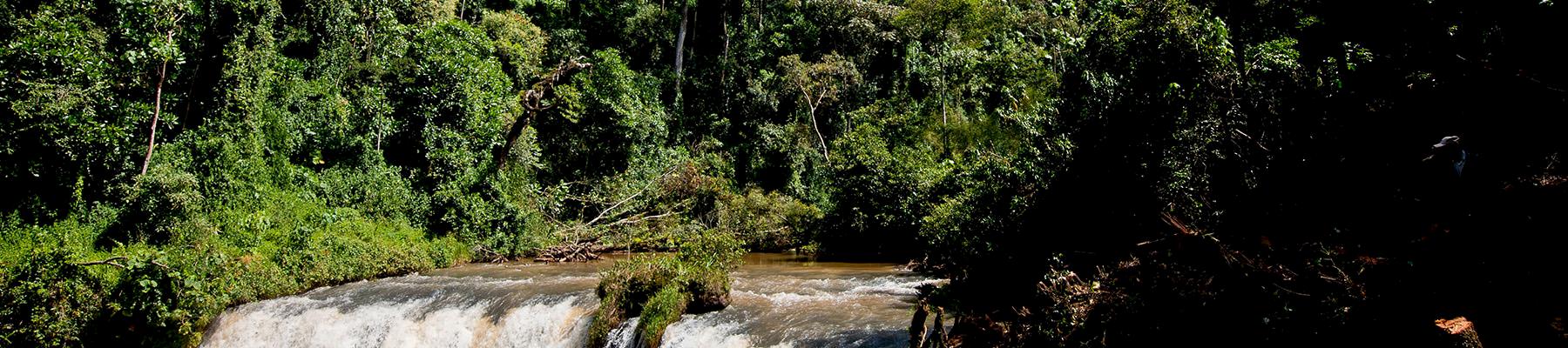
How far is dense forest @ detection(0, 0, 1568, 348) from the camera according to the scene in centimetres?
584

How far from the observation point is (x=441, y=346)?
12.2 meters

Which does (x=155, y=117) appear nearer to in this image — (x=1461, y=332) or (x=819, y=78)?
(x=819, y=78)

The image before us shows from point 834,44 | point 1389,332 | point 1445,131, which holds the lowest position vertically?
point 1389,332

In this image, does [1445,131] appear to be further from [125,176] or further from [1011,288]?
[125,176]

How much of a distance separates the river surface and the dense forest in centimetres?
75

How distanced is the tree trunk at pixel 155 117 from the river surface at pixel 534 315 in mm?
5093

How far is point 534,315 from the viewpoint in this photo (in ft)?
39.0

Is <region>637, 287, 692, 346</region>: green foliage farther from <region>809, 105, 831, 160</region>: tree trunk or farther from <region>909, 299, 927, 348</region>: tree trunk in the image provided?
<region>809, 105, 831, 160</region>: tree trunk

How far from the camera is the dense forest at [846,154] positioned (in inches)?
230

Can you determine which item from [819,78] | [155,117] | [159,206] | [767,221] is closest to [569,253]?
[767,221]

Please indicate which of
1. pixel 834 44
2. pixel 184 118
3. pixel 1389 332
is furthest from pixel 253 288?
pixel 834 44

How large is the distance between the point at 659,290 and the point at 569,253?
1014 centimetres

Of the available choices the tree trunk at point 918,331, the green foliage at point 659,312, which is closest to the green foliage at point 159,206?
the green foliage at point 659,312

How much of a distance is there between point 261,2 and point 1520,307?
22.0 meters
